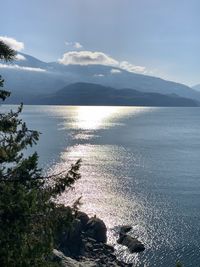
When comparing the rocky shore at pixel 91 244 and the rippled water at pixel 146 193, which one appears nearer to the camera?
the rocky shore at pixel 91 244

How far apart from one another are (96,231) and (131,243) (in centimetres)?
695

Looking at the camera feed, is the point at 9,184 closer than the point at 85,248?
Yes

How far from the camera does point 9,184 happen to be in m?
21.0

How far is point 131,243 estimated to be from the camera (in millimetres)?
69125

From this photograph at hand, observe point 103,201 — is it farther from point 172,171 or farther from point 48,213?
point 48,213

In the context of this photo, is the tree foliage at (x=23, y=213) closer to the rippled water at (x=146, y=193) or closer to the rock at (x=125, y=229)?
the rippled water at (x=146, y=193)

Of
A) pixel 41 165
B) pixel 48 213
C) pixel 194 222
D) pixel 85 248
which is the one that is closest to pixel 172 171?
pixel 41 165

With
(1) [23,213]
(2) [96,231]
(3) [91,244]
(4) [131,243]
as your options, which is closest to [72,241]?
(3) [91,244]

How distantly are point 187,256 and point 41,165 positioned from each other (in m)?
81.9

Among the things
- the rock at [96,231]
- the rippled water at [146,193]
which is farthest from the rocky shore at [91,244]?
the rippled water at [146,193]

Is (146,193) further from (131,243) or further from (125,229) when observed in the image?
(131,243)

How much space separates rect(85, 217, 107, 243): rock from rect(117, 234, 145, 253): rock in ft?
9.91

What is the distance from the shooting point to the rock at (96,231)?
2822 inches

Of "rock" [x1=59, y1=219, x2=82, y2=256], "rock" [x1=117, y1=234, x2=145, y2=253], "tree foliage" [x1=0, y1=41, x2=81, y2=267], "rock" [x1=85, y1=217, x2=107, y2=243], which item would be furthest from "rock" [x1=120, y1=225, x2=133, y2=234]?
"tree foliage" [x1=0, y1=41, x2=81, y2=267]
